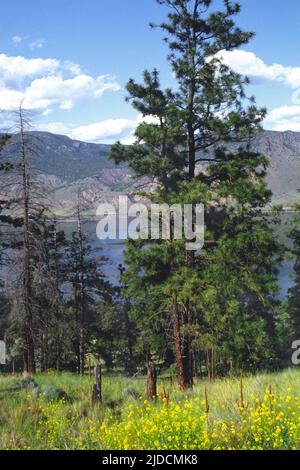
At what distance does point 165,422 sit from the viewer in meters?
6.34

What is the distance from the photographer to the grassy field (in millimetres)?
6176

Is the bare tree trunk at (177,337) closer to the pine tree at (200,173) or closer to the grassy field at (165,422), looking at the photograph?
the pine tree at (200,173)

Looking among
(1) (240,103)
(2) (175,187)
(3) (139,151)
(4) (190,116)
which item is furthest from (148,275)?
(1) (240,103)

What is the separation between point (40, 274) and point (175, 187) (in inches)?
268

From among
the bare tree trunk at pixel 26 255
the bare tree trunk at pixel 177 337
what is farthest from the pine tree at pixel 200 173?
the bare tree trunk at pixel 26 255

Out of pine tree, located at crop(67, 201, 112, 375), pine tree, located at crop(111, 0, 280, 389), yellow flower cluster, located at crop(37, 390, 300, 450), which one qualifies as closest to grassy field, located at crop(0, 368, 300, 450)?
yellow flower cluster, located at crop(37, 390, 300, 450)

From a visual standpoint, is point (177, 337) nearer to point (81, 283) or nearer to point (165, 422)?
point (165, 422)

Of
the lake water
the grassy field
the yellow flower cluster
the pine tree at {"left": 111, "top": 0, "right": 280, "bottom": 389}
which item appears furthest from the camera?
the lake water

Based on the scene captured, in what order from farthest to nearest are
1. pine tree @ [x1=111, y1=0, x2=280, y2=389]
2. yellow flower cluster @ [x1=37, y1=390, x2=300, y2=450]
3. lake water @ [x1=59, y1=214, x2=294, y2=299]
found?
1. lake water @ [x1=59, y1=214, x2=294, y2=299]
2. pine tree @ [x1=111, y1=0, x2=280, y2=389]
3. yellow flower cluster @ [x1=37, y1=390, x2=300, y2=450]

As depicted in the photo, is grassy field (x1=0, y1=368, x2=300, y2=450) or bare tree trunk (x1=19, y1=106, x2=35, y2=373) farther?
bare tree trunk (x1=19, y1=106, x2=35, y2=373)

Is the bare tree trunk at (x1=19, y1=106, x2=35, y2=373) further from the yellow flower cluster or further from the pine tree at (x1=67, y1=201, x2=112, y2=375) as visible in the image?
the yellow flower cluster

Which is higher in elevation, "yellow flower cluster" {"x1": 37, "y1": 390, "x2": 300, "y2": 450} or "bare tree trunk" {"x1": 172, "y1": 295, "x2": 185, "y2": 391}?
→ "yellow flower cluster" {"x1": 37, "y1": 390, "x2": 300, "y2": 450}

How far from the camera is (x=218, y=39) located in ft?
57.4

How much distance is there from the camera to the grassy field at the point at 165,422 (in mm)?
6176
